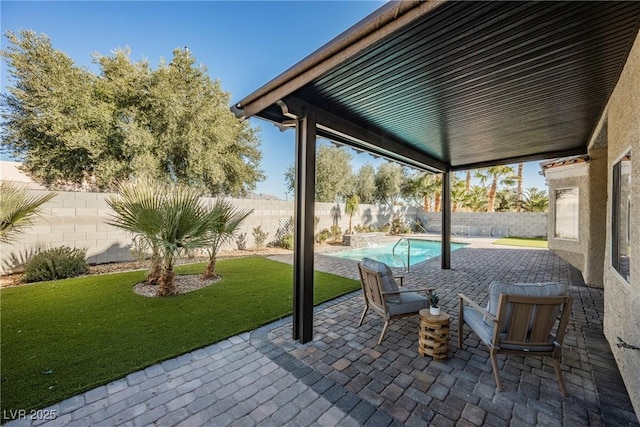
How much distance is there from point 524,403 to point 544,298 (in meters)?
0.93

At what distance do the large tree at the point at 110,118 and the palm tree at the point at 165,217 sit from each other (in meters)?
5.17

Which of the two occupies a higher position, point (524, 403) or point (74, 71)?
point (74, 71)

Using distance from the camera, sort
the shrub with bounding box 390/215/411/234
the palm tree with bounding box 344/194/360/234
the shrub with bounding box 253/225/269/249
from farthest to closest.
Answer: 1. the shrub with bounding box 390/215/411/234
2. the palm tree with bounding box 344/194/360/234
3. the shrub with bounding box 253/225/269/249

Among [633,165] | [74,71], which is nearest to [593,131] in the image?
[633,165]

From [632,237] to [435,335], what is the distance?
1.99m

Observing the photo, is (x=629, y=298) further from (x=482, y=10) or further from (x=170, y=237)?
(x=170, y=237)

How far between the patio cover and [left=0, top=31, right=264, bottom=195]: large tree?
26.5 ft

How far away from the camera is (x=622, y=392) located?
2.37 m

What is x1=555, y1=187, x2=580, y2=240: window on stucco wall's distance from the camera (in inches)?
315

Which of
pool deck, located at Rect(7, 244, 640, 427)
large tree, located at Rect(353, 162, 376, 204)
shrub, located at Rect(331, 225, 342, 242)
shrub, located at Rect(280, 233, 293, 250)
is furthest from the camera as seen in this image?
large tree, located at Rect(353, 162, 376, 204)

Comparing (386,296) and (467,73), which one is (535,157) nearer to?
(467,73)

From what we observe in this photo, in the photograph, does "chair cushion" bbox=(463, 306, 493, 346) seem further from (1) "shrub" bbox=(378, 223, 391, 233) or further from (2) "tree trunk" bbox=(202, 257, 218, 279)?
(1) "shrub" bbox=(378, 223, 391, 233)

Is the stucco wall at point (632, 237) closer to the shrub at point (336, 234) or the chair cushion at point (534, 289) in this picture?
the chair cushion at point (534, 289)

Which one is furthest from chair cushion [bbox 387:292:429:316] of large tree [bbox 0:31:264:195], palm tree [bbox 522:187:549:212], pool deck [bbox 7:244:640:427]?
palm tree [bbox 522:187:549:212]
